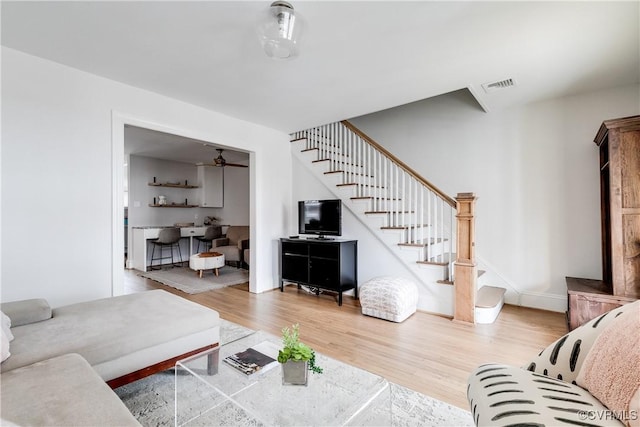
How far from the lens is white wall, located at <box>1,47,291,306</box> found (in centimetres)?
237

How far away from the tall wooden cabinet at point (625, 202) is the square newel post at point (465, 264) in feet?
3.60

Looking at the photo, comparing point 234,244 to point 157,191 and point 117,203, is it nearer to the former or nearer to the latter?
point 157,191

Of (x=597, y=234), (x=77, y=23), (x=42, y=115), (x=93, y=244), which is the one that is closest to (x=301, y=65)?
(x=77, y=23)

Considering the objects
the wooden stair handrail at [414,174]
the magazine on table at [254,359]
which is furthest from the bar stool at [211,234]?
the magazine on table at [254,359]

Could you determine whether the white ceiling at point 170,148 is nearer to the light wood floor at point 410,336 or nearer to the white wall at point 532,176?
the light wood floor at point 410,336

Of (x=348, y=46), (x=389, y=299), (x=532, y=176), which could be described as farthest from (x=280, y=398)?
(x=532, y=176)

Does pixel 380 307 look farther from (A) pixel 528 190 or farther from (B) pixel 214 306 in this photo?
(A) pixel 528 190

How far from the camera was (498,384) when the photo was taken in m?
1.22

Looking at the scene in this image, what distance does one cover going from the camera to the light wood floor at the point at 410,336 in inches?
86.4

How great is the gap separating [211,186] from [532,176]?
6827 mm

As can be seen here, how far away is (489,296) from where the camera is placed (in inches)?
138

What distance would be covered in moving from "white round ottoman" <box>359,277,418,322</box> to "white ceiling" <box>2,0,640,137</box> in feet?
6.96

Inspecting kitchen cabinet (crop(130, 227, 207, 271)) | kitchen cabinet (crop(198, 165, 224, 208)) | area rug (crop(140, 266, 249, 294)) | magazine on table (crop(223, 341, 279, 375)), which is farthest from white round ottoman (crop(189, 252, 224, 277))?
magazine on table (crop(223, 341, 279, 375))

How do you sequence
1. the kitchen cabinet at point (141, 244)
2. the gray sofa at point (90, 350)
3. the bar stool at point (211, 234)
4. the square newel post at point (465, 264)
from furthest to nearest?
the bar stool at point (211, 234) < the kitchen cabinet at point (141, 244) < the square newel post at point (465, 264) < the gray sofa at point (90, 350)
